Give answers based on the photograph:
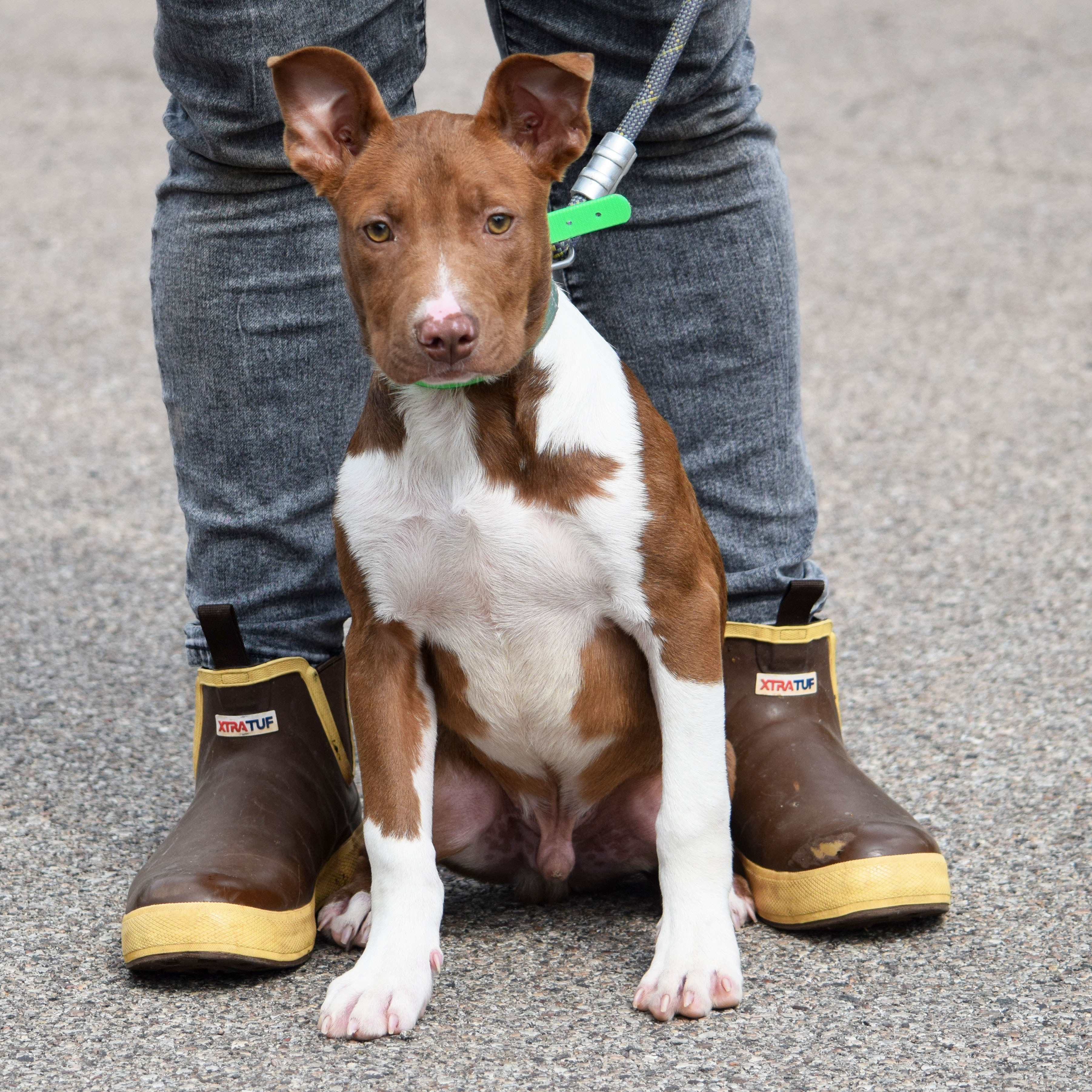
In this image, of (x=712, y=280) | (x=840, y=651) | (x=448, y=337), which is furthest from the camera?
(x=840, y=651)

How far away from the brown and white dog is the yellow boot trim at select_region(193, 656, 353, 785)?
1.22 ft

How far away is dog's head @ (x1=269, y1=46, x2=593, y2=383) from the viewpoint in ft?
6.23

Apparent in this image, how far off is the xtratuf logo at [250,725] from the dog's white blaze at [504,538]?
46 cm

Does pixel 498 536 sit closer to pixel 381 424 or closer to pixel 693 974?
pixel 381 424

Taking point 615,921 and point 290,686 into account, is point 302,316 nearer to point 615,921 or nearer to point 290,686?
point 290,686

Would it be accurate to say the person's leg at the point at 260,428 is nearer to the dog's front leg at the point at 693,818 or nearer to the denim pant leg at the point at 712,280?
the denim pant leg at the point at 712,280

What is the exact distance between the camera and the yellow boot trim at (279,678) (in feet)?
8.18

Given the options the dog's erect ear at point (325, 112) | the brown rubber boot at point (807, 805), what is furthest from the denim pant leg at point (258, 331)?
the brown rubber boot at point (807, 805)

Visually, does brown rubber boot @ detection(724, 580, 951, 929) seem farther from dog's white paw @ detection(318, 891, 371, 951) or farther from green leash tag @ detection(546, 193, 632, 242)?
green leash tag @ detection(546, 193, 632, 242)

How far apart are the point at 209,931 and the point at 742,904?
81cm

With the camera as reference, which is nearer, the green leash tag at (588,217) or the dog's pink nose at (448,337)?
the dog's pink nose at (448,337)

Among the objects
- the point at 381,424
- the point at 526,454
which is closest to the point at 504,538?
the point at 526,454

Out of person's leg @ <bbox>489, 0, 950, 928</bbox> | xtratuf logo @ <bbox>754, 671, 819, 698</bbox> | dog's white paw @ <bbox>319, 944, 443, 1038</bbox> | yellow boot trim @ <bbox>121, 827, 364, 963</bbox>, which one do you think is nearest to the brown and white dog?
dog's white paw @ <bbox>319, 944, 443, 1038</bbox>

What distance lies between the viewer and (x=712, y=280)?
2584 mm
